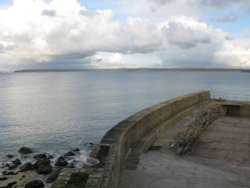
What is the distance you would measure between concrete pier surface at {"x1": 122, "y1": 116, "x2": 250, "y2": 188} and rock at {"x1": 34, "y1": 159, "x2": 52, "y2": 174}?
565cm

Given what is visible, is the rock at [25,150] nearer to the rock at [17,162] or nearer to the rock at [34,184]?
the rock at [17,162]

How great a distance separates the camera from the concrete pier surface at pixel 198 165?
301 inches

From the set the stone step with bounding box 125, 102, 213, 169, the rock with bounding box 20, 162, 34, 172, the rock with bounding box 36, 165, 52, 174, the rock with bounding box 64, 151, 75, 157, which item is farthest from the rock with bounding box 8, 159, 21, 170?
the stone step with bounding box 125, 102, 213, 169

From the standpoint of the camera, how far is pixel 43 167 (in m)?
14.3

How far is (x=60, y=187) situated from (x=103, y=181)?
2.41 ft

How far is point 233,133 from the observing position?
1289cm

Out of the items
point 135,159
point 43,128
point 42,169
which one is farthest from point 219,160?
point 43,128

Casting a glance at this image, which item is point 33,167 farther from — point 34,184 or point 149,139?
point 149,139

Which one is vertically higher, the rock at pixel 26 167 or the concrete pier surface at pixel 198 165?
the concrete pier surface at pixel 198 165

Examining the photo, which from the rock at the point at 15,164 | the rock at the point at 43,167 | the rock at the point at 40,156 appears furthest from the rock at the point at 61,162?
the rock at the point at 15,164

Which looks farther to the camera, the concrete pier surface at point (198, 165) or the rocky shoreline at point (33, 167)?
the rocky shoreline at point (33, 167)

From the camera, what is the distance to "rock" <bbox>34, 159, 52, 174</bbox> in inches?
548

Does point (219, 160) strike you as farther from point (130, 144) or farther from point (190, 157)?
point (130, 144)

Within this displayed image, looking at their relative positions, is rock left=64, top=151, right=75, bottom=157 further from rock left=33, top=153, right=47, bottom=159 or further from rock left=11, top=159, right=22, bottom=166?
rock left=11, top=159, right=22, bottom=166
